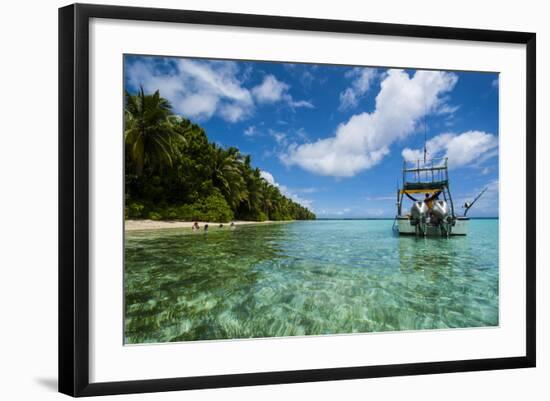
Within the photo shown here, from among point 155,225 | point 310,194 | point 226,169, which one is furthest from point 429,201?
point 155,225

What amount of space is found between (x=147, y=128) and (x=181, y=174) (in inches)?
43.2

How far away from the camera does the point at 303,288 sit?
9.43ft

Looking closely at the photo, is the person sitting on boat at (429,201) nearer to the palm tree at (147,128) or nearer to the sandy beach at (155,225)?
the sandy beach at (155,225)

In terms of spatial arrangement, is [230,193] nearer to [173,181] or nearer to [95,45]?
[173,181]

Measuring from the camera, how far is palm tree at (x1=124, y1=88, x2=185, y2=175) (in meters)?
2.46

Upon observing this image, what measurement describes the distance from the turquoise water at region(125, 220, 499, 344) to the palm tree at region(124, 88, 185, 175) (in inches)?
23.2

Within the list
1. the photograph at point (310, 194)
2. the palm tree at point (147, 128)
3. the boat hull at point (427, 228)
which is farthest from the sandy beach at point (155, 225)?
the boat hull at point (427, 228)

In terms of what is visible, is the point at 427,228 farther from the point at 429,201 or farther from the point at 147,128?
the point at 147,128

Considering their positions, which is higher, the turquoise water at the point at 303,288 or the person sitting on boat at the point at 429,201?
the person sitting on boat at the point at 429,201

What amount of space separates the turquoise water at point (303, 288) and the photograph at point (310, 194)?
→ 0.01 meters

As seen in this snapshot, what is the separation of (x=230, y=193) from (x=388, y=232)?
164cm

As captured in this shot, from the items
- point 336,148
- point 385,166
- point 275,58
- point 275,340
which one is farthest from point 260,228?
point 275,58

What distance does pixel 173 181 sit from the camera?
3375mm

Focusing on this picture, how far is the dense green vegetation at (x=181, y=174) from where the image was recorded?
2559 millimetres
